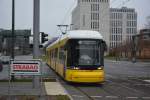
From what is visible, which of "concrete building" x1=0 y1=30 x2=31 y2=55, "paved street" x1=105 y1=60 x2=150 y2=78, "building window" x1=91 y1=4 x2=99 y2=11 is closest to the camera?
"concrete building" x1=0 y1=30 x2=31 y2=55

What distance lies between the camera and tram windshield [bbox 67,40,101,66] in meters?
25.2

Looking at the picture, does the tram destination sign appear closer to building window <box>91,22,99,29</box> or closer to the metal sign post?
the metal sign post

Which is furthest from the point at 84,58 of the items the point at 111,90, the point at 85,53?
the point at 111,90

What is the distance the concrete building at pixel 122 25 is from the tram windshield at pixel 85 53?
97.8 metres

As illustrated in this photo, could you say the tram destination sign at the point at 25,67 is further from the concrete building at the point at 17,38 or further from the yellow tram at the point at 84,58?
the concrete building at the point at 17,38

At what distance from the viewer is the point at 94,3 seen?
86.1 metres

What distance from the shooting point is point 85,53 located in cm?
2538

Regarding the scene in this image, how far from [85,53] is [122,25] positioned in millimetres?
117357

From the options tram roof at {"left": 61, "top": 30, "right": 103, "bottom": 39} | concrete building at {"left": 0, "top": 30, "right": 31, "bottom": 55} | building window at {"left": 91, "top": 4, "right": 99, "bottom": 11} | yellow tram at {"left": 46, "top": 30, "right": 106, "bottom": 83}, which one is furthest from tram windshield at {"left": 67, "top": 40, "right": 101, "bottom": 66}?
building window at {"left": 91, "top": 4, "right": 99, "bottom": 11}

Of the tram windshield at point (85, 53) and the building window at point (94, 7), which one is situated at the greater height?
the building window at point (94, 7)

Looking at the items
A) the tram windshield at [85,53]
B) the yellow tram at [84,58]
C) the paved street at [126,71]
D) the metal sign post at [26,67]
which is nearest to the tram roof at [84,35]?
the yellow tram at [84,58]

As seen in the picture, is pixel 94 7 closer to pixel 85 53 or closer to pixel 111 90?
pixel 85 53

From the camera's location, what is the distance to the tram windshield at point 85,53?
82.6 feet

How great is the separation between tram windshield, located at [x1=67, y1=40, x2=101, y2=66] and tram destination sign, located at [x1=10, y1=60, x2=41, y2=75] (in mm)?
8527
